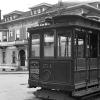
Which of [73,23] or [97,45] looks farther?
[97,45]

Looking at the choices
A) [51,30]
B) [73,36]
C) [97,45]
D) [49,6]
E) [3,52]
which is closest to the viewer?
[73,36]

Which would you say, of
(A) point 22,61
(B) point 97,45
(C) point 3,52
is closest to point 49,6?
(A) point 22,61

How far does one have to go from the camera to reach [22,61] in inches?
1591

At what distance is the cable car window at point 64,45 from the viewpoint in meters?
8.62

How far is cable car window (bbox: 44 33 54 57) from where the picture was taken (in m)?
9.05

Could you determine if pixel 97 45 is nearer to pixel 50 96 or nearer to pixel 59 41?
pixel 59 41

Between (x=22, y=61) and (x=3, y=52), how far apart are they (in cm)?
608

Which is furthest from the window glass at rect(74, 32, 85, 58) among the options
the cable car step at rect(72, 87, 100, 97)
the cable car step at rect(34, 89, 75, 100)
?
the cable car step at rect(34, 89, 75, 100)

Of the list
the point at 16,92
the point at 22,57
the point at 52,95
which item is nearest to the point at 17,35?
the point at 22,57

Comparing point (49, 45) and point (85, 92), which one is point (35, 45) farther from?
point (85, 92)

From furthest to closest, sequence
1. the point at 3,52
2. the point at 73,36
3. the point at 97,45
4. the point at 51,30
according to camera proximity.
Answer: the point at 3,52 → the point at 97,45 → the point at 51,30 → the point at 73,36

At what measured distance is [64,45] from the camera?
8.73 metres

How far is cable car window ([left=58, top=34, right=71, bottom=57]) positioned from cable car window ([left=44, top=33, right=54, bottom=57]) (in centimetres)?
33

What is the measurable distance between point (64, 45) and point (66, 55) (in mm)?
371
